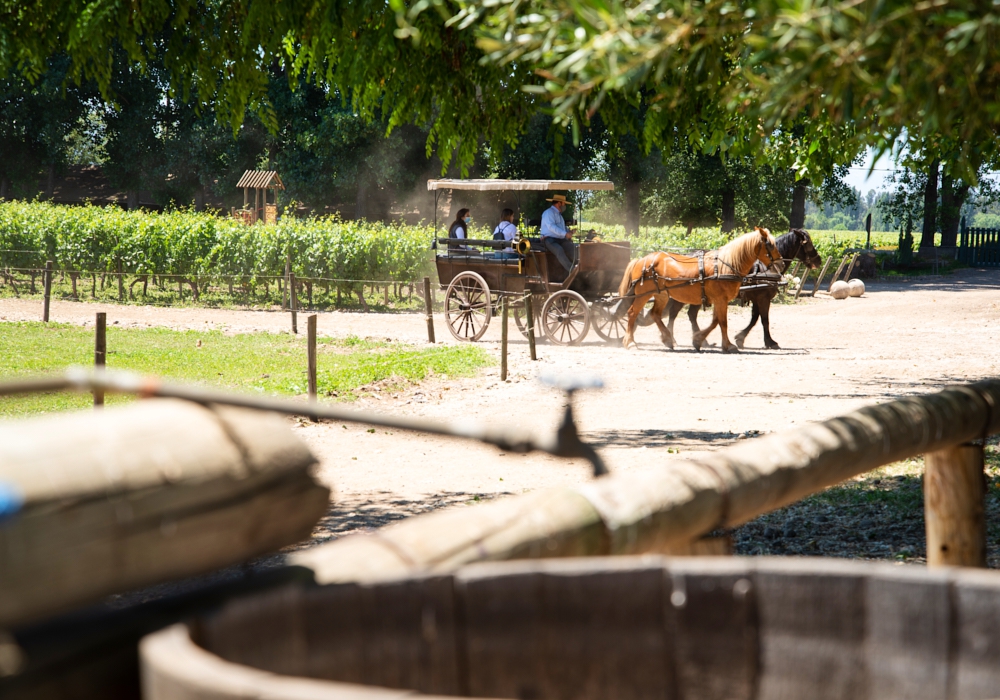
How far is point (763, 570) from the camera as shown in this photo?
1.57 metres

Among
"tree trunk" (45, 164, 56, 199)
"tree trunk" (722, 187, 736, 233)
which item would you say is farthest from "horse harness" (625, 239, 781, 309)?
"tree trunk" (45, 164, 56, 199)

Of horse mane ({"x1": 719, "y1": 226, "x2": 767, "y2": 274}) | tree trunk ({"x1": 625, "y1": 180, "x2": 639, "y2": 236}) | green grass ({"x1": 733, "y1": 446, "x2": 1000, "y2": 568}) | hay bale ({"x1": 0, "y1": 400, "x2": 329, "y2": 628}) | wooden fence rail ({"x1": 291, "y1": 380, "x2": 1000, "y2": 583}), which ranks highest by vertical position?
tree trunk ({"x1": 625, "y1": 180, "x2": 639, "y2": 236})

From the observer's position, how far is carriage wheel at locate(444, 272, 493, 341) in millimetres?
16922

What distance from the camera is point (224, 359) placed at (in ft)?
46.9

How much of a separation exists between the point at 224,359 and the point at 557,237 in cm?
597

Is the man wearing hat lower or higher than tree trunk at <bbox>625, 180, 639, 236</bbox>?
lower

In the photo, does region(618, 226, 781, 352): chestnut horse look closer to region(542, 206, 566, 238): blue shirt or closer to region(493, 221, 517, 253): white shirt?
region(542, 206, 566, 238): blue shirt

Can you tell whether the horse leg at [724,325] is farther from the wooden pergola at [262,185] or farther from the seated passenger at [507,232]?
the wooden pergola at [262,185]

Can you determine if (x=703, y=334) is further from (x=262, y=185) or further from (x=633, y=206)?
(x=262, y=185)

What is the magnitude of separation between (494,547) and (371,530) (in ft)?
14.5

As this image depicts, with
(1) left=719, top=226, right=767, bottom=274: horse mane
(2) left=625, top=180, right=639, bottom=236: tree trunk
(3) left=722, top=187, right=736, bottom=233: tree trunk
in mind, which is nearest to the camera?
(1) left=719, top=226, right=767, bottom=274: horse mane

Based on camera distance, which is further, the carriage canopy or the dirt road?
the carriage canopy

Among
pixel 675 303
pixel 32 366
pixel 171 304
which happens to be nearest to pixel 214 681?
pixel 32 366

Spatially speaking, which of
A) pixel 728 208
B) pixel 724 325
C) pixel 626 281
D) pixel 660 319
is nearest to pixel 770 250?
pixel 724 325
